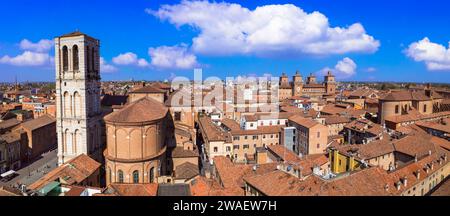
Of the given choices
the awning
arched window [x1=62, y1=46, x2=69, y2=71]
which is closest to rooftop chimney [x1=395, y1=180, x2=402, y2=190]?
arched window [x1=62, y1=46, x2=69, y2=71]

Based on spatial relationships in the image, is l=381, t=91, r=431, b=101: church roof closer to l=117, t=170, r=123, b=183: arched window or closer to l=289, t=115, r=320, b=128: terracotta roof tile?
l=289, t=115, r=320, b=128: terracotta roof tile

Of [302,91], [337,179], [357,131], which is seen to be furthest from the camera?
[302,91]

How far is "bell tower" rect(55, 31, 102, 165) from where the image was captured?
29.3 m

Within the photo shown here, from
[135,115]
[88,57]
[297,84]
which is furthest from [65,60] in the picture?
[297,84]

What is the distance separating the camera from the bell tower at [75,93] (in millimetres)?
29266

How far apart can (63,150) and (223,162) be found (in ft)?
55.2

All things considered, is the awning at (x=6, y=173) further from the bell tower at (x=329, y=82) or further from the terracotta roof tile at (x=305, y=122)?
the bell tower at (x=329, y=82)

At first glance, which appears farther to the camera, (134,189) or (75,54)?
(75,54)

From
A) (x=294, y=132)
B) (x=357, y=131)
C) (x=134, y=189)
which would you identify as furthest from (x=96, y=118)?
(x=357, y=131)

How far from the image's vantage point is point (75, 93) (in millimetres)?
29703

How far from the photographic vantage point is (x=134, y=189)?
→ 2041cm

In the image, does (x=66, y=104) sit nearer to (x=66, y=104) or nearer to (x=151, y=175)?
(x=66, y=104)
